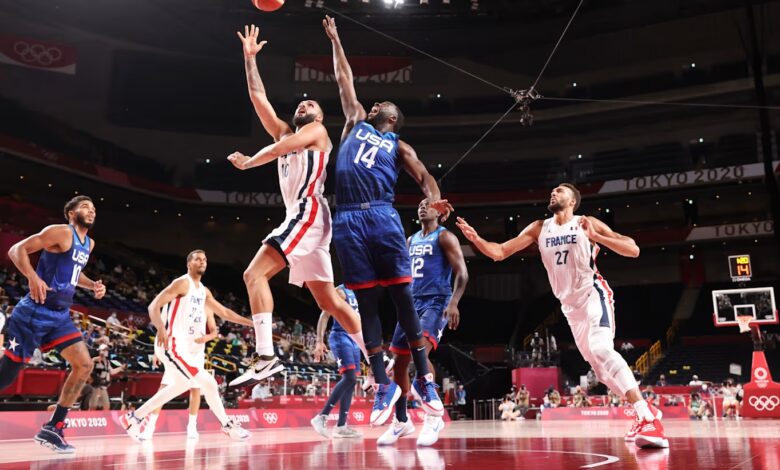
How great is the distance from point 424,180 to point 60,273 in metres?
3.98

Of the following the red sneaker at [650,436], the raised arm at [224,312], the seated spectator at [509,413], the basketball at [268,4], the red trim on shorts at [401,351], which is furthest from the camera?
the seated spectator at [509,413]

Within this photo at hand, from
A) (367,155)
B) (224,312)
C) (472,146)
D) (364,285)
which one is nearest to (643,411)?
(364,285)

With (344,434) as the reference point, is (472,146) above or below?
above

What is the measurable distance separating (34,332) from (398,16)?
85.7ft

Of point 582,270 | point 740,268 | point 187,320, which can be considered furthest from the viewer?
point 740,268

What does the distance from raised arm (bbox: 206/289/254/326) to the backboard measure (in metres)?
14.6

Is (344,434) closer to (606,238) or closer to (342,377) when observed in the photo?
(342,377)

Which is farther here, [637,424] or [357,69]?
[357,69]

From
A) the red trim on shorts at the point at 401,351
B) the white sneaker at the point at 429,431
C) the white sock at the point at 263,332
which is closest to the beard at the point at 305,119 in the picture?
the white sock at the point at 263,332

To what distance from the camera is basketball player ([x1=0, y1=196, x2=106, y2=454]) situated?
666 cm

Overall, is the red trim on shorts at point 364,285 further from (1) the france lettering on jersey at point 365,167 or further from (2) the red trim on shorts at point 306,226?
(1) the france lettering on jersey at point 365,167

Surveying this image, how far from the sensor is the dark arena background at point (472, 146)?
26.1 metres

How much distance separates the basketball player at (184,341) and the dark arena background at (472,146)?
12227mm

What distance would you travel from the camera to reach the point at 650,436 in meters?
5.14
